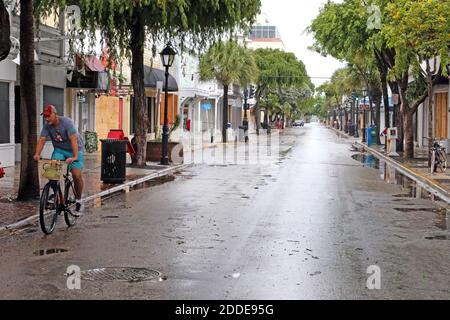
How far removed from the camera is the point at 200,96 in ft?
173

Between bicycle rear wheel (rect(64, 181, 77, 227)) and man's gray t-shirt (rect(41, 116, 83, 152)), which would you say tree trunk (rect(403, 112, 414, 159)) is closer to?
bicycle rear wheel (rect(64, 181, 77, 227))

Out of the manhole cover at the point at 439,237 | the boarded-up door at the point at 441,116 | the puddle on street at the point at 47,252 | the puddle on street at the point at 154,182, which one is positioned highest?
the boarded-up door at the point at 441,116

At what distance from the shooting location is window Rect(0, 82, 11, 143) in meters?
20.5

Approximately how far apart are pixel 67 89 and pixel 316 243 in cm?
1943

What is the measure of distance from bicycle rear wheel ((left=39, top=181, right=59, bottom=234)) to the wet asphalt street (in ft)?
0.56

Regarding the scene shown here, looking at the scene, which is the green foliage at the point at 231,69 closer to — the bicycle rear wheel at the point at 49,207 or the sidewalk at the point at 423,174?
the sidewalk at the point at 423,174

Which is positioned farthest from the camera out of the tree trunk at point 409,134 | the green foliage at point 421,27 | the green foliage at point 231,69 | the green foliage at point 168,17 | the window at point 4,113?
the green foliage at point 231,69

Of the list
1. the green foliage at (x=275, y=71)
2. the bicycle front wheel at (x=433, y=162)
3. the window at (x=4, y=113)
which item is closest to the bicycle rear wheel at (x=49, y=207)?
the window at (x=4, y=113)

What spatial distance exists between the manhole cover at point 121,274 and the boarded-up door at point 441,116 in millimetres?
32155

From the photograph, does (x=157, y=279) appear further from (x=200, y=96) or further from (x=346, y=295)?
(x=200, y=96)

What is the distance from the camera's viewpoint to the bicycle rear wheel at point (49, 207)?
388 inches

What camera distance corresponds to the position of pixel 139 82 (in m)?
21.6

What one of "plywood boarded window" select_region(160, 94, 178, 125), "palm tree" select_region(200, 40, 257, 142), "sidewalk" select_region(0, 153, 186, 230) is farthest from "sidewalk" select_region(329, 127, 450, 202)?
"palm tree" select_region(200, 40, 257, 142)

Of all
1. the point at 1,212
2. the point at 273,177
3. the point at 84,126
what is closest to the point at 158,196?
the point at 1,212
